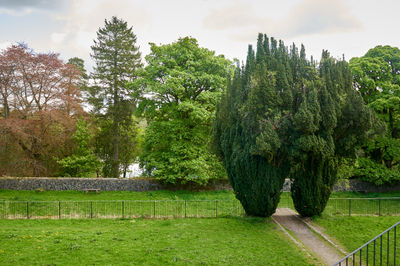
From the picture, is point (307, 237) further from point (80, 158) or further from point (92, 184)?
point (80, 158)

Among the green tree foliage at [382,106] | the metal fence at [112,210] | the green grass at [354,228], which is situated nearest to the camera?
the green grass at [354,228]

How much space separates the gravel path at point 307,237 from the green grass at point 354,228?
706 millimetres

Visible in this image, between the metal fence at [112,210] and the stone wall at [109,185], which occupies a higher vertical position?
the stone wall at [109,185]

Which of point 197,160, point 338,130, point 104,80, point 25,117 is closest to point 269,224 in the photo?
point 338,130

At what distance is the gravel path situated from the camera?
→ 11.5 meters

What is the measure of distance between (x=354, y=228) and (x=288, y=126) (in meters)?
5.63

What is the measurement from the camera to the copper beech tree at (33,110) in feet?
73.5

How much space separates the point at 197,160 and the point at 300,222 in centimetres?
948

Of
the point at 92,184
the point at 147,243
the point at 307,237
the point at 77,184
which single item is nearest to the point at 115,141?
the point at 92,184

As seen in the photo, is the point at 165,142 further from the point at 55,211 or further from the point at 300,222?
the point at 300,222

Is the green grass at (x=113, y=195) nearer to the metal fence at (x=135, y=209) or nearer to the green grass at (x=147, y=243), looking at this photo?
the metal fence at (x=135, y=209)

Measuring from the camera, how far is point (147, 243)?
38.1 feet

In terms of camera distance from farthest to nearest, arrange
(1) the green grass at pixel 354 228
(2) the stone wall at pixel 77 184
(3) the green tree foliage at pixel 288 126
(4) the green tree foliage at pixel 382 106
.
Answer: (4) the green tree foliage at pixel 382 106 < (2) the stone wall at pixel 77 184 < (3) the green tree foliage at pixel 288 126 < (1) the green grass at pixel 354 228

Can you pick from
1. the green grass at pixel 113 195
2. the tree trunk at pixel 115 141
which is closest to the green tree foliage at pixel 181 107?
the green grass at pixel 113 195
